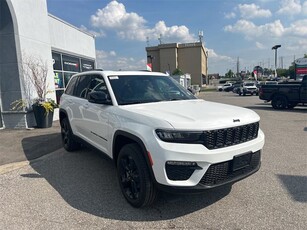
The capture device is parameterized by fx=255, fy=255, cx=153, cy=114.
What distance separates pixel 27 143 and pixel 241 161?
20.2ft

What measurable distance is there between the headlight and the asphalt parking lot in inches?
27.3

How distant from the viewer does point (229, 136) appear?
3.20 meters

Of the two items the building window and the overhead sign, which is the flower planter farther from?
the overhead sign

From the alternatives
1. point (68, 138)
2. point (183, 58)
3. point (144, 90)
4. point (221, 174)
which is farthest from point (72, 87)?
point (183, 58)

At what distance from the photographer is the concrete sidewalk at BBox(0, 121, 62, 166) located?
6.07m

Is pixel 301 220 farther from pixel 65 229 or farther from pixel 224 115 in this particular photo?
pixel 65 229

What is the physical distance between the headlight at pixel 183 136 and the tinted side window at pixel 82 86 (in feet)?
9.25

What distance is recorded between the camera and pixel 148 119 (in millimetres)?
3182

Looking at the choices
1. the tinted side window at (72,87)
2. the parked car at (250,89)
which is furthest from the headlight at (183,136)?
the parked car at (250,89)

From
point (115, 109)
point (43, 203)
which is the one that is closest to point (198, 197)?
point (115, 109)

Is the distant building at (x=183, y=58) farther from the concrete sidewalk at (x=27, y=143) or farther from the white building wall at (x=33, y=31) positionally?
the concrete sidewalk at (x=27, y=143)

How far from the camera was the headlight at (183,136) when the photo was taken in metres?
2.96

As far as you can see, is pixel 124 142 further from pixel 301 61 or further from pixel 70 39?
pixel 301 61

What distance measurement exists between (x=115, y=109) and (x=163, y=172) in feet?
4.41
